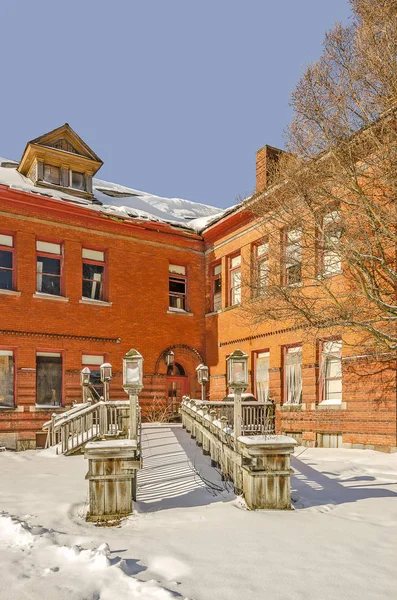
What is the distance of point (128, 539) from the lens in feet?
18.3

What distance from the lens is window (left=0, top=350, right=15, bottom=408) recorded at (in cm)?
1805

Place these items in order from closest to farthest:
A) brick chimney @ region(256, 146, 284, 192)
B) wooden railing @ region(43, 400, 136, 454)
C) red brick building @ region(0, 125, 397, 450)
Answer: wooden railing @ region(43, 400, 136, 454) → red brick building @ region(0, 125, 397, 450) → brick chimney @ region(256, 146, 284, 192)

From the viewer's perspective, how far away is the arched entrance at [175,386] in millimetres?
21761

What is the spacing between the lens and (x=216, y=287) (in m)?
23.5

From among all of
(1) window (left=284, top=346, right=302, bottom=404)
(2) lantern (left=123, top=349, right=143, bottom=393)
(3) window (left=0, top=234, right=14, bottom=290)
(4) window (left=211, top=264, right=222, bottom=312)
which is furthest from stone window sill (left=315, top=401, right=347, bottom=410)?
(3) window (left=0, top=234, right=14, bottom=290)

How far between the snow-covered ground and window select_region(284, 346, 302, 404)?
8039 mm

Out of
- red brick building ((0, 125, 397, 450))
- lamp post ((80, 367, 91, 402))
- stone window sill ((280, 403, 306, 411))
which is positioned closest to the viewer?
stone window sill ((280, 403, 306, 411))

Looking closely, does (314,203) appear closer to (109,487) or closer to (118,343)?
(109,487)

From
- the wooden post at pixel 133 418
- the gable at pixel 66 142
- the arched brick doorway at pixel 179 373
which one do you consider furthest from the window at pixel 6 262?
the wooden post at pixel 133 418

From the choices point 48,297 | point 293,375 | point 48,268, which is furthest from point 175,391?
point 48,268

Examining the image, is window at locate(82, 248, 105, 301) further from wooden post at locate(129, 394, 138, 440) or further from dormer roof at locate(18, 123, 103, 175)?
wooden post at locate(129, 394, 138, 440)

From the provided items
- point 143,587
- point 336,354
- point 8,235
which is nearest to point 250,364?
point 336,354

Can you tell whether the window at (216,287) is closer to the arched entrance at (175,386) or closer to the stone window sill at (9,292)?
the arched entrance at (175,386)

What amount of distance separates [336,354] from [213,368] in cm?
747
